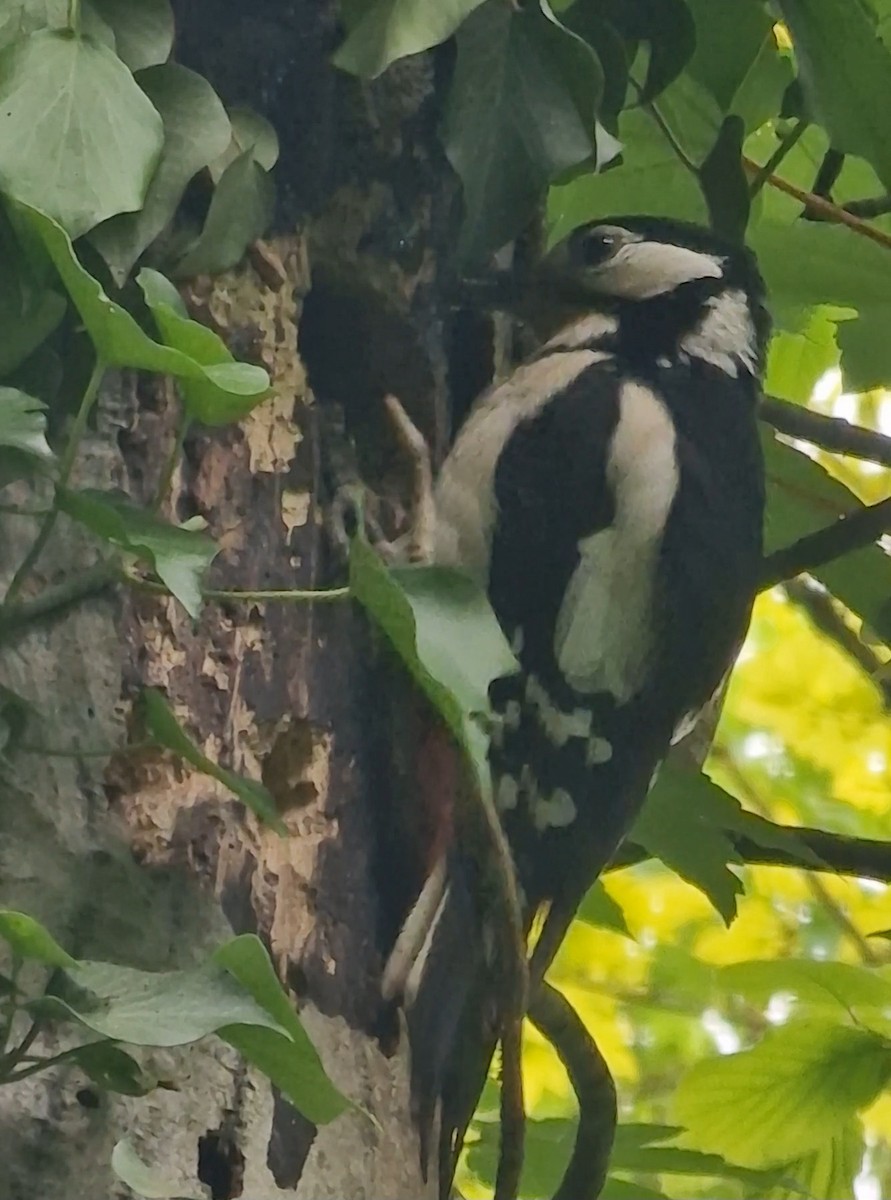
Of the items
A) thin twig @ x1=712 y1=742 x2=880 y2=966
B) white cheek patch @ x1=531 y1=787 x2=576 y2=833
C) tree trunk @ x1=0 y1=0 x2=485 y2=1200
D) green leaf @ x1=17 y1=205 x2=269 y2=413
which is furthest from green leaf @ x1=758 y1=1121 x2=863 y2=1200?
green leaf @ x1=17 y1=205 x2=269 y2=413

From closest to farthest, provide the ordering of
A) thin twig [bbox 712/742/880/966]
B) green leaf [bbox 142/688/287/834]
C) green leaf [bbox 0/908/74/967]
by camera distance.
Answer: green leaf [bbox 0/908/74/967] → green leaf [bbox 142/688/287/834] → thin twig [bbox 712/742/880/966]

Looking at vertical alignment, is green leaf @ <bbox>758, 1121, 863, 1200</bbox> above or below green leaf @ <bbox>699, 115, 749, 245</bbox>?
below

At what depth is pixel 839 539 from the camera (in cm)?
108

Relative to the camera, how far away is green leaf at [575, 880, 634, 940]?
1.24m

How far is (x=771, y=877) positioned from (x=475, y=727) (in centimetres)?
169

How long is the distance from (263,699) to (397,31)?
0.34 meters

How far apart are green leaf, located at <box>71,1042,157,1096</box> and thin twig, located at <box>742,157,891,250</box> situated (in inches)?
26.4

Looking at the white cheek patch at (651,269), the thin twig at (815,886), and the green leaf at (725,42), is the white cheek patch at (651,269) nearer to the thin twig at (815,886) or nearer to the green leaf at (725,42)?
the green leaf at (725,42)

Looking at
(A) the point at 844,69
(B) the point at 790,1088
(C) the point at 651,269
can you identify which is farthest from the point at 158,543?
(C) the point at 651,269

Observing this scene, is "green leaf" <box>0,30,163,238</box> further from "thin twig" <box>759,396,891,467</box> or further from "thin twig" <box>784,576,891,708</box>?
"thin twig" <box>784,576,891,708</box>

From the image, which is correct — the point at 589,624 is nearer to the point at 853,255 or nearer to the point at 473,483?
the point at 473,483

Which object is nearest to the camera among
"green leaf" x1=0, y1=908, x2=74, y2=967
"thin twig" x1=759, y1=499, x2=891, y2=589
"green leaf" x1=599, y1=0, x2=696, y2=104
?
"green leaf" x1=0, y1=908, x2=74, y2=967

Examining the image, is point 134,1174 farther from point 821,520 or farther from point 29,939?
point 821,520

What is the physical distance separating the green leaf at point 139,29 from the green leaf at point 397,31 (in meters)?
0.09
